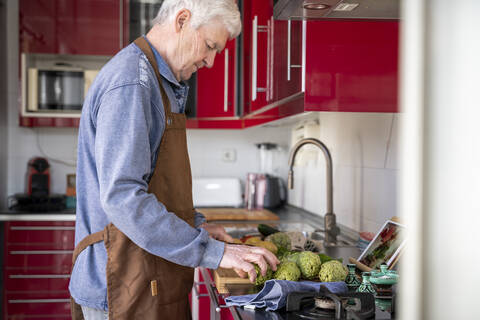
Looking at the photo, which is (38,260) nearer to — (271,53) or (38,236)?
(38,236)

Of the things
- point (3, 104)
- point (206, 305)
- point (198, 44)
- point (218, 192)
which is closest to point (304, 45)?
point (198, 44)

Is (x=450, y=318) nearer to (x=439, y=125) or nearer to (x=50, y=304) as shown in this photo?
(x=439, y=125)

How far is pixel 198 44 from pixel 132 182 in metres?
0.42

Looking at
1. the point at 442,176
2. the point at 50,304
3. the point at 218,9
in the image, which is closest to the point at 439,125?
the point at 442,176

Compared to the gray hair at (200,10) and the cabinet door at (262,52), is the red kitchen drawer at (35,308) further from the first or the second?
the gray hair at (200,10)

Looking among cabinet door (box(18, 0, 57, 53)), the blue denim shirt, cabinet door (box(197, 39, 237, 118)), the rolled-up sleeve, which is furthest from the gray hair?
cabinet door (box(18, 0, 57, 53))

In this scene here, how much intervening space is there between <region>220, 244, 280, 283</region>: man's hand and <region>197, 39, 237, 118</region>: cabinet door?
2154mm

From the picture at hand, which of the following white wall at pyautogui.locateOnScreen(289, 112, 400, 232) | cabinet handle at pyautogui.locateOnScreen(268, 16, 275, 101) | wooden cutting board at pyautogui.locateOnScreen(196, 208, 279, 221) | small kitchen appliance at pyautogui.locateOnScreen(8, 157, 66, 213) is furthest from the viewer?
small kitchen appliance at pyautogui.locateOnScreen(8, 157, 66, 213)

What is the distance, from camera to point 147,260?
122 cm

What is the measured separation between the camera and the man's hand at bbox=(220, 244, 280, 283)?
3.74 ft

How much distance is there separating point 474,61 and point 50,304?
122 inches

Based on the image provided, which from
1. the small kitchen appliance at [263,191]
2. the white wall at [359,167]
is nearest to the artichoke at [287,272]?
the white wall at [359,167]

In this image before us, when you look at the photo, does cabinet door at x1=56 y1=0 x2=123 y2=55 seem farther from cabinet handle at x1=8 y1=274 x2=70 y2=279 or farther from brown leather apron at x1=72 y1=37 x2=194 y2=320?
brown leather apron at x1=72 y1=37 x2=194 y2=320

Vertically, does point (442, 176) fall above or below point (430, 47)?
below
